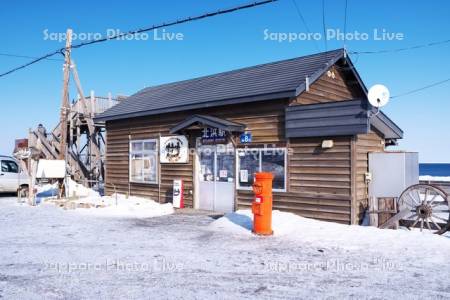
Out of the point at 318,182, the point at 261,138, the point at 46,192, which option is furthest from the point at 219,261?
the point at 46,192

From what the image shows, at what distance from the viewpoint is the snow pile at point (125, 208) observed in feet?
42.3

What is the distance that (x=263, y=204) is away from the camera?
9117 millimetres

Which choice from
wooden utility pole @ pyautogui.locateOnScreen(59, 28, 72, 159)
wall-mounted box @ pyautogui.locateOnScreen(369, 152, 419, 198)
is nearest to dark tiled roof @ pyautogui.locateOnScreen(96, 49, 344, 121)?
wooden utility pole @ pyautogui.locateOnScreen(59, 28, 72, 159)

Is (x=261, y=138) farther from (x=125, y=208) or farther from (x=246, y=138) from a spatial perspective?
(x=125, y=208)

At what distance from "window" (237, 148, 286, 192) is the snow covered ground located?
109 centimetres

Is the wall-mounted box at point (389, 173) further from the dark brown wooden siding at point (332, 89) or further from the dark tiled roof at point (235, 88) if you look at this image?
the dark tiled roof at point (235, 88)

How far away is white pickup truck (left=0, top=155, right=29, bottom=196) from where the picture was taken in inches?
715

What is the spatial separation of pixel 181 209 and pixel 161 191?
1.51 metres

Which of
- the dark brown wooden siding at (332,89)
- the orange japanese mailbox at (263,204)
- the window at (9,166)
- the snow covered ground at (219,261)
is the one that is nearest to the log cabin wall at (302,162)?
the dark brown wooden siding at (332,89)

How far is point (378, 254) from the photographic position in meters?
7.51

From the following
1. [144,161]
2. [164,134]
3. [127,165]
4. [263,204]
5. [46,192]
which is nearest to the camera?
[263,204]

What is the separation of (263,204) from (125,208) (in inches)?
234

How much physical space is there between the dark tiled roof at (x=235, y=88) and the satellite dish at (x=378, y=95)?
193cm

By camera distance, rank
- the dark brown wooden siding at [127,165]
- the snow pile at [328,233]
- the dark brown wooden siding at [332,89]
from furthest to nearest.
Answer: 1. the dark brown wooden siding at [127,165]
2. the dark brown wooden siding at [332,89]
3. the snow pile at [328,233]
